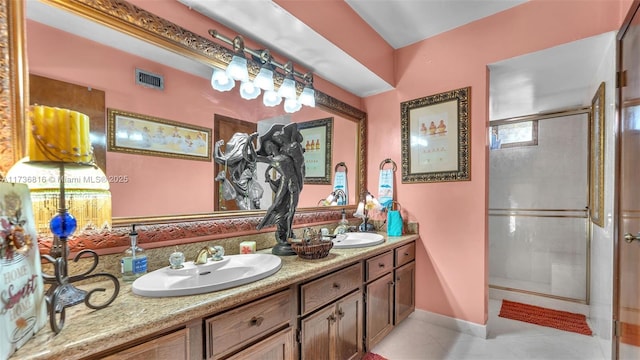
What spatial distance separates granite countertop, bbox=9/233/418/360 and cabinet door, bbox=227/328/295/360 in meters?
0.20

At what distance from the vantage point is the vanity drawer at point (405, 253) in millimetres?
2170

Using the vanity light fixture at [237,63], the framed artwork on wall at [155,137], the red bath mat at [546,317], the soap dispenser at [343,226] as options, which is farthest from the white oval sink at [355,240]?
the red bath mat at [546,317]

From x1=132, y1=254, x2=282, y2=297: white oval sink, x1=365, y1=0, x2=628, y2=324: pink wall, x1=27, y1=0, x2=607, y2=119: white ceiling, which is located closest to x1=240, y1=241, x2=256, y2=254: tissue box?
x1=132, y1=254, x2=282, y2=297: white oval sink

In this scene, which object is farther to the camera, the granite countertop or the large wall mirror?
the large wall mirror

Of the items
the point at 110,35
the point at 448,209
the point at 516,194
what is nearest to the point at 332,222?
the point at 448,209

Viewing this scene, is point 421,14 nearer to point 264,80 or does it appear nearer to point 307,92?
point 307,92

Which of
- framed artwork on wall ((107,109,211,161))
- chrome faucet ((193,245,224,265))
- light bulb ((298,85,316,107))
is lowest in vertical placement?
chrome faucet ((193,245,224,265))

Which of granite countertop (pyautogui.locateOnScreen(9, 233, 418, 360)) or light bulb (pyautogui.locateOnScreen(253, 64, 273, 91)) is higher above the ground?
light bulb (pyautogui.locateOnScreen(253, 64, 273, 91))

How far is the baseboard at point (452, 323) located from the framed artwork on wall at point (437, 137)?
3.91 ft

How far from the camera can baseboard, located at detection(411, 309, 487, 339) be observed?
7.07ft

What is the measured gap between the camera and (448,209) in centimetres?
230

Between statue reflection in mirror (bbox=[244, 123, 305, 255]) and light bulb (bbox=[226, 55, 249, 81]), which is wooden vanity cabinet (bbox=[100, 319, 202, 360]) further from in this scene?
light bulb (bbox=[226, 55, 249, 81])

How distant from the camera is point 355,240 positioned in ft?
6.93

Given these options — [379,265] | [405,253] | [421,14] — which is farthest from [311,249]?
[421,14]
